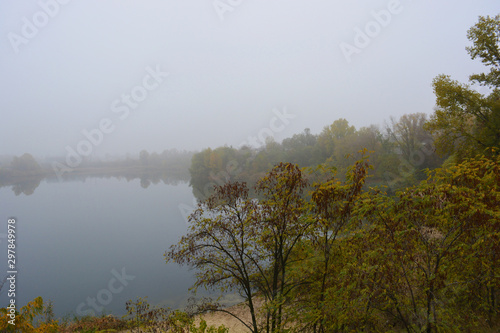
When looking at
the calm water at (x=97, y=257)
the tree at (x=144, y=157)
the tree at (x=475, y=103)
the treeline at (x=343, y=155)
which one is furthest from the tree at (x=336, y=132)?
the tree at (x=144, y=157)

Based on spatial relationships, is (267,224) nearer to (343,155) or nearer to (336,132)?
(343,155)

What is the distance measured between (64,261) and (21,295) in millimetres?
5422

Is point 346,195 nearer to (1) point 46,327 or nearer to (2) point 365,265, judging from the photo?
(2) point 365,265

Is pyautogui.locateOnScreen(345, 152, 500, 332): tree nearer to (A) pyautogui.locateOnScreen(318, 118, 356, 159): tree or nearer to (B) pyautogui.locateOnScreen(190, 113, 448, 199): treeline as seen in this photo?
(B) pyautogui.locateOnScreen(190, 113, 448, 199): treeline

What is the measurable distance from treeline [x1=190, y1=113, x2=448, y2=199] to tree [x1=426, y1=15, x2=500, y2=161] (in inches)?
64.7

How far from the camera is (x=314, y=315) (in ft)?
15.8

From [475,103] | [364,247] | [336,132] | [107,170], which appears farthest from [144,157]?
[364,247]

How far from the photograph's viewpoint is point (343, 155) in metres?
38.3

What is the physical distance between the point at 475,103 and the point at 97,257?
89.8 ft

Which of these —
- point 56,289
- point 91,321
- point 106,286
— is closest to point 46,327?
point 91,321

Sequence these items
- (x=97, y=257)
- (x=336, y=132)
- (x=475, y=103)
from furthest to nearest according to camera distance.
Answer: (x=336, y=132)
(x=97, y=257)
(x=475, y=103)

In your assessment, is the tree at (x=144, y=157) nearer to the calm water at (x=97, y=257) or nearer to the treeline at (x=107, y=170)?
the treeline at (x=107, y=170)

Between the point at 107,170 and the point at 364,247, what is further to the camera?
the point at 107,170

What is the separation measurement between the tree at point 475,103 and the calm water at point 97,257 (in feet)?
55.4
